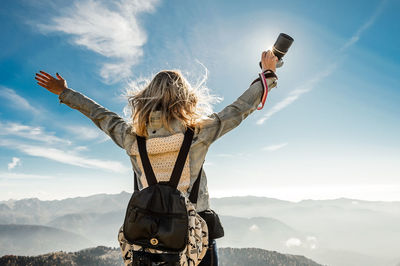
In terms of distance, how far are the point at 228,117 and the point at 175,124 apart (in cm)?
63

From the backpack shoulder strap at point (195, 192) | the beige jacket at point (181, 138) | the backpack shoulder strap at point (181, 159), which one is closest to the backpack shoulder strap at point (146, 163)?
the beige jacket at point (181, 138)

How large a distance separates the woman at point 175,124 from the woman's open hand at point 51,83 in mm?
1508

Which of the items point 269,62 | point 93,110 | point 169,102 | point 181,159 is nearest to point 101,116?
point 93,110

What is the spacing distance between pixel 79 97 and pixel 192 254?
9.09 feet

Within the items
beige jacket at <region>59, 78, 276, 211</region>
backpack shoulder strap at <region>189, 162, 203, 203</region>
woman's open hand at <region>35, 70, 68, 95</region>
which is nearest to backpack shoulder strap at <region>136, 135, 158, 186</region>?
beige jacket at <region>59, 78, 276, 211</region>

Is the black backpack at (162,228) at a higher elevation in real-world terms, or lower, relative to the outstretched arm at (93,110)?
lower

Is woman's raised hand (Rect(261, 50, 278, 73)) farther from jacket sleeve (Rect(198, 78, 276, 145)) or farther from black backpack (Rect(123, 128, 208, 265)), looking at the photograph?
black backpack (Rect(123, 128, 208, 265))

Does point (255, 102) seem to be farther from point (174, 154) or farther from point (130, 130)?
point (130, 130)

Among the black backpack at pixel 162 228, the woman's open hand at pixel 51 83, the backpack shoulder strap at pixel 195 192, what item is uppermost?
the woman's open hand at pixel 51 83

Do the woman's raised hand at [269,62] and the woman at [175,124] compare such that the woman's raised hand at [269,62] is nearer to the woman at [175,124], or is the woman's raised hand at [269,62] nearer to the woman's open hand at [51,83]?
the woman at [175,124]

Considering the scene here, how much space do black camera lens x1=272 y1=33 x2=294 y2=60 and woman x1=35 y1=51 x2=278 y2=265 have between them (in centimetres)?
57

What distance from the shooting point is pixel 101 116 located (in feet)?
12.4

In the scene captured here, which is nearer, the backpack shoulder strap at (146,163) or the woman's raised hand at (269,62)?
the backpack shoulder strap at (146,163)

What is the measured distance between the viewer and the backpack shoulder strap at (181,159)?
2.92 metres
